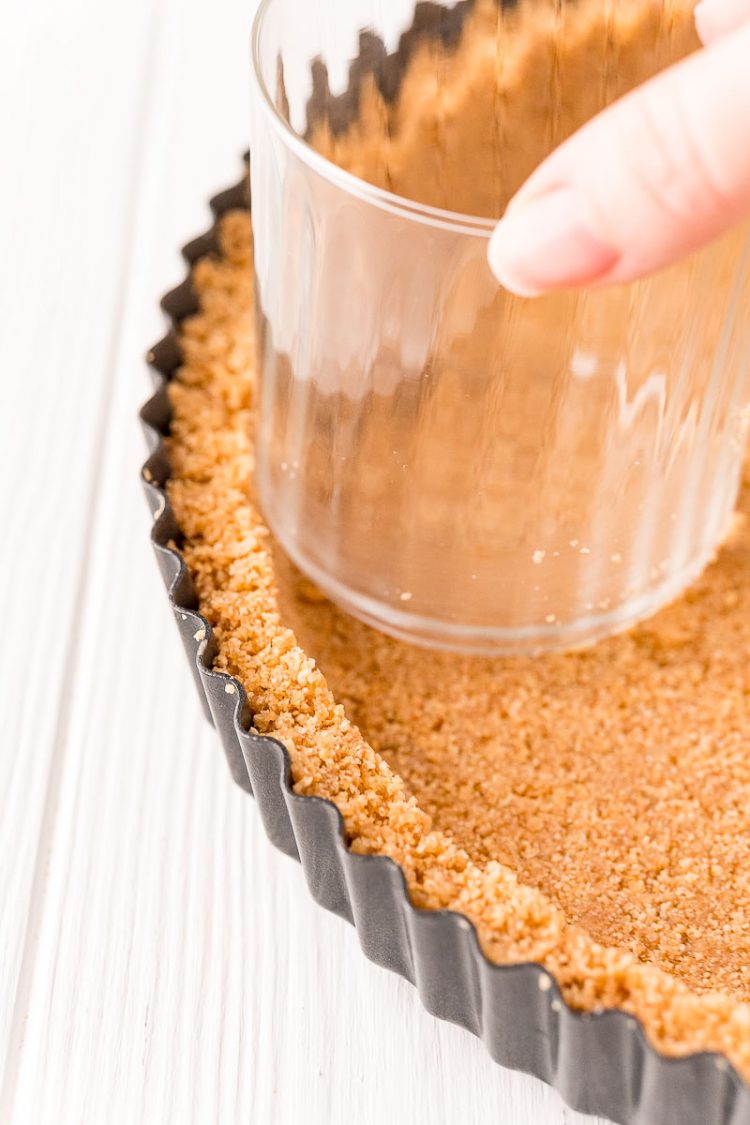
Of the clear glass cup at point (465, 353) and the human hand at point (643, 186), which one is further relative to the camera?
the clear glass cup at point (465, 353)

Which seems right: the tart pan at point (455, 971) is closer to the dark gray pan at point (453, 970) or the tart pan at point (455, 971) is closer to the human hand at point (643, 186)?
the dark gray pan at point (453, 970)

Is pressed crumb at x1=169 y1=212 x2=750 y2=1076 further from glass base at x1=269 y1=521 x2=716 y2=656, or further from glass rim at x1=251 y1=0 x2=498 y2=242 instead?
glass rim at x1=251 y1=0 x2=498 y2=242

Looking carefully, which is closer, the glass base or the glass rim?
the glass rim

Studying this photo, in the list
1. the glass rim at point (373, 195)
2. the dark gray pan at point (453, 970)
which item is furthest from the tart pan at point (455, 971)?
the glass rim at point (373, 195)

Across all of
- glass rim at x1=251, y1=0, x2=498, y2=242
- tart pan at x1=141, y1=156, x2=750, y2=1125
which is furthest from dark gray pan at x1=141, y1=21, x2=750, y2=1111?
glass rim at x1=251, y1=0, x2=498, y2=242

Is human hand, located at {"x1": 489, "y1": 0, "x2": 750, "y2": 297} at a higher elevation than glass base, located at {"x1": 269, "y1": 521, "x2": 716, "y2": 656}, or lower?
higher

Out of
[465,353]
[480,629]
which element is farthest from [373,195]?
[480,629]

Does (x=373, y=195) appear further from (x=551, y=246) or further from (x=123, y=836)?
(x=123, y=836)
